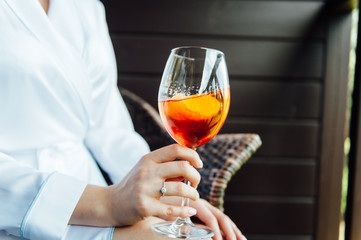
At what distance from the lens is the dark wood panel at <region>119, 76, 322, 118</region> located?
1891 millimetres

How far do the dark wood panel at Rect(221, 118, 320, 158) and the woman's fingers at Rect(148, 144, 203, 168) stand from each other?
1.29 meters

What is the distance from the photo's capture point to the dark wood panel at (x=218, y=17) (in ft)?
5.97

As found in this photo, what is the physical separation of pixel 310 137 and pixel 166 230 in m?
1.46

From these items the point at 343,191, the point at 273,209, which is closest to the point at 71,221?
the point at 273,209

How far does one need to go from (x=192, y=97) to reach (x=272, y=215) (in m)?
1.49

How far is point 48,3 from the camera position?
38.5 inches

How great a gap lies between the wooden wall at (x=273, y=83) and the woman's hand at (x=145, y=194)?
1.24 meters

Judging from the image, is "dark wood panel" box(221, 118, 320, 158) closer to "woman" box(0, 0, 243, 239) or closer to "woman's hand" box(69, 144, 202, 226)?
"woman" box(0, 0, 243, 239)

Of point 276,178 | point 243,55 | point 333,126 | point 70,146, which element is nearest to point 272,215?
point 276,178

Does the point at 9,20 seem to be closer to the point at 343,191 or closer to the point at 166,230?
the point at 166,230

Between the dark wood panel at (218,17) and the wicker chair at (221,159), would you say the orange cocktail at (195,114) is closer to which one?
the wicker chair at (221,159)

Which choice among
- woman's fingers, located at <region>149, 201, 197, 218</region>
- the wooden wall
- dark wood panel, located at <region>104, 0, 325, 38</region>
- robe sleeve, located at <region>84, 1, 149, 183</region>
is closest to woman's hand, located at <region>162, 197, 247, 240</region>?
woman's fingers, located at <region>149, 201, 197, 218</region>

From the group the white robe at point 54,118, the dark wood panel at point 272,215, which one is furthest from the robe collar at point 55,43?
the dark wood panel at point 272,215

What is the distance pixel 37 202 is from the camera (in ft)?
2.10
